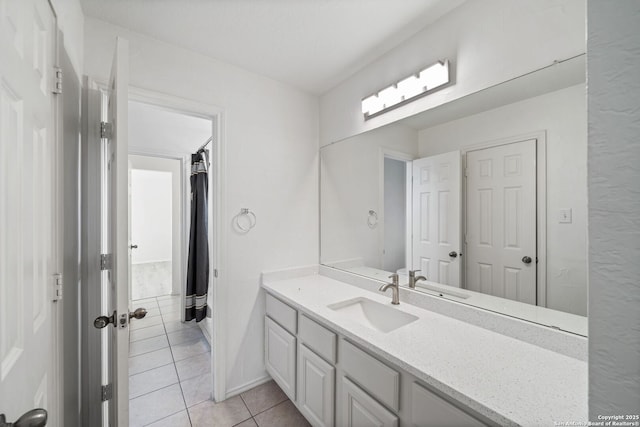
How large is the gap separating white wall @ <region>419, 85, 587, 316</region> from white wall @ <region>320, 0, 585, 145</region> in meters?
0.17

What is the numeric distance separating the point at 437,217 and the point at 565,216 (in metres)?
0.55

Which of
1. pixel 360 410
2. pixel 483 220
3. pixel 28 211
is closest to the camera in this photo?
pixel 28 211

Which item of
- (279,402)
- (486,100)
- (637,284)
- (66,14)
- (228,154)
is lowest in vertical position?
(279,402)

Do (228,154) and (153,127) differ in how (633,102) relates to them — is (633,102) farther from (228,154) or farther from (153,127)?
(153,127)

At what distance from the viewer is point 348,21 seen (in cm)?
149

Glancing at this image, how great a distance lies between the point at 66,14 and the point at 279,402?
242 centimetres

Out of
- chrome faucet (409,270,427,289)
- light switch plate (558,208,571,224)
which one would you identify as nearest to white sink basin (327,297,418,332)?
chrome faucet (409,270,427,289)

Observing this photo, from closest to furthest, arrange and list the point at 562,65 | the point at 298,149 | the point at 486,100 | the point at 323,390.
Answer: the point at 562,65, the point at 486,100, the point at 323,390, the point at 298,149

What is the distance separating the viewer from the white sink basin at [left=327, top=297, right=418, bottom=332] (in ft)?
4.94

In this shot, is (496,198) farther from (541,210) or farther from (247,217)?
(247,217)

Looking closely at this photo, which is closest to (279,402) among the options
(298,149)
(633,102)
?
(298,149)

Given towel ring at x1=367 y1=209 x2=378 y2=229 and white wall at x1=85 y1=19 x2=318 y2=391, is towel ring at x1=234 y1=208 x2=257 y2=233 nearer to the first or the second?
white wall at x1=85 y1=19 x2=318 y2=391

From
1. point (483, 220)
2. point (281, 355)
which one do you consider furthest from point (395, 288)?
point (281, 355)

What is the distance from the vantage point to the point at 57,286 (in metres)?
0.98
